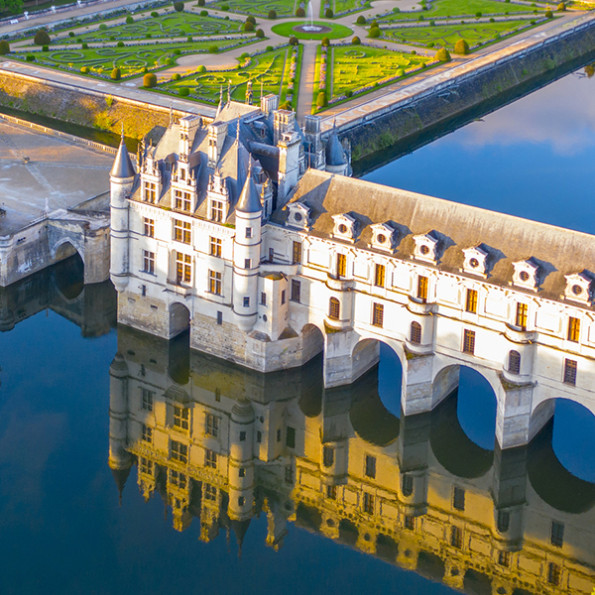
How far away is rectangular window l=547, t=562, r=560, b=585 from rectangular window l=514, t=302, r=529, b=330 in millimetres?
13608

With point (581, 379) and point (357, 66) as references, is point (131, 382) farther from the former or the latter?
point (357, 66)

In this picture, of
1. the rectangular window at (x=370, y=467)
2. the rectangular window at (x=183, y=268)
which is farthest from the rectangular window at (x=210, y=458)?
the rectangular window at (x=183, y=268)

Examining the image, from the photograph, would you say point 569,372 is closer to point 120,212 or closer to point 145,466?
point 145,466

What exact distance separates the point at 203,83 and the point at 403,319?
66396 mm

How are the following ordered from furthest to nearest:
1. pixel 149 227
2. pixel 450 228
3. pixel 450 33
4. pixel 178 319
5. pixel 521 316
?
pixel 450 33 < pixel 178 319 < pixel 149 227 < pixel 450 228 < pixel 521 316

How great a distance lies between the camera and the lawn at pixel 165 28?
15250 centimetres

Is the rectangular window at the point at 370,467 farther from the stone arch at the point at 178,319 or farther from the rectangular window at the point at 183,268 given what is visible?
the stone arch at the point at 178,319

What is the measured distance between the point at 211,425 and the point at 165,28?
89449 mm

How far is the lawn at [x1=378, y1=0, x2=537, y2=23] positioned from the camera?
167250mm

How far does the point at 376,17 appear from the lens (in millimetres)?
165375

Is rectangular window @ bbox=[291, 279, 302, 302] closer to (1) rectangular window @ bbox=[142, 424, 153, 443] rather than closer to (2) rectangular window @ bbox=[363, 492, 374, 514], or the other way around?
(1) rectangular window @ bbox=[142, 424, 153, 443]

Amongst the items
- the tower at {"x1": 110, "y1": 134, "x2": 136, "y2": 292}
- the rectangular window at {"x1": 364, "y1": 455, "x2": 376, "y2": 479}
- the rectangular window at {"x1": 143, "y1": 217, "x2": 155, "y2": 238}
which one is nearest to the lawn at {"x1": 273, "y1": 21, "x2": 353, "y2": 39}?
the tower at {"x1": 110, "y1": 134, "x2": 136, "y2": 292}

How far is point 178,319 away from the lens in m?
85.7

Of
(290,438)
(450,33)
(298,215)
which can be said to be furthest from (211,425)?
(450,33)
